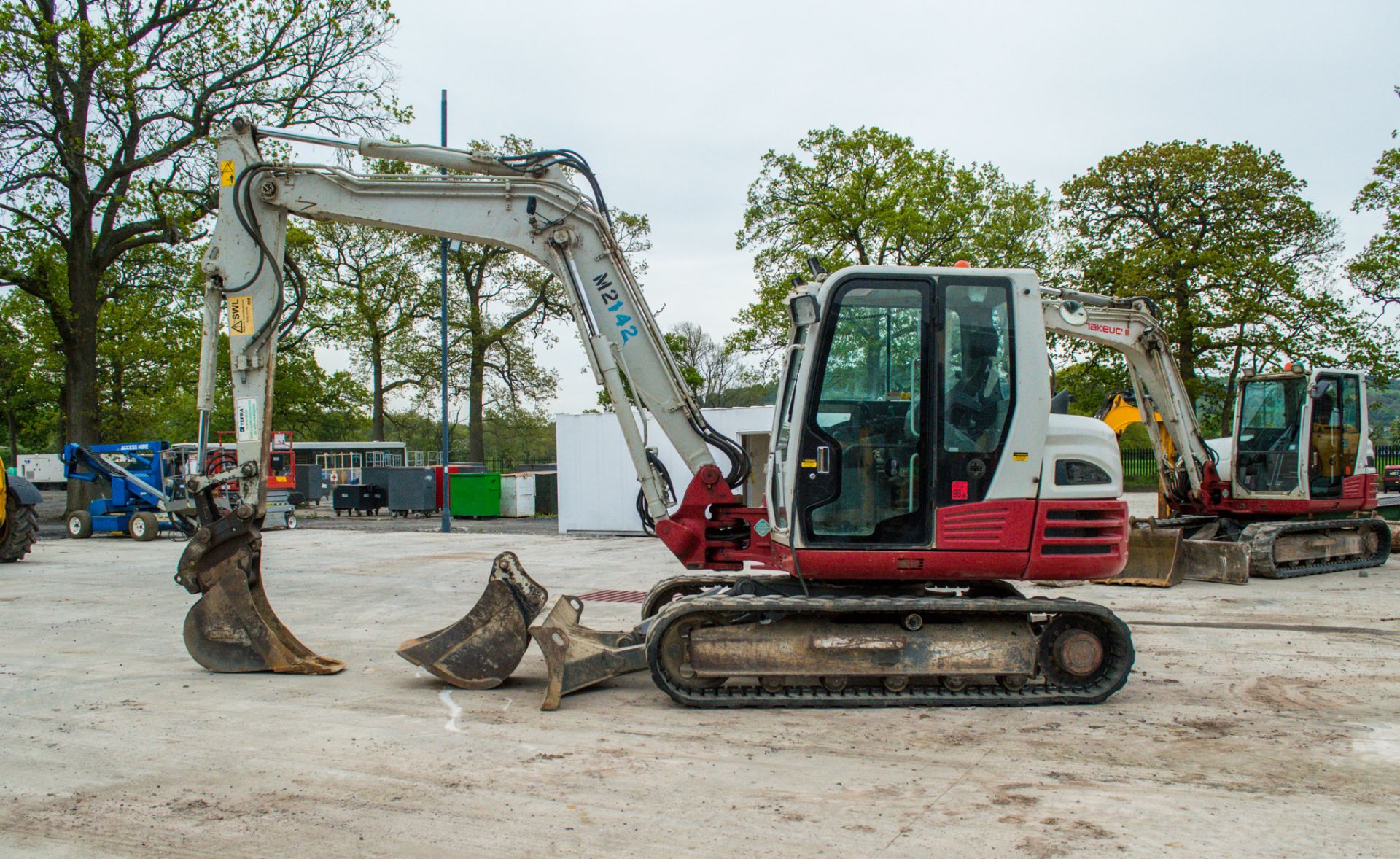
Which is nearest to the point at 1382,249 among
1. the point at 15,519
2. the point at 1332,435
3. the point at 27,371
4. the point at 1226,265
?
the point at 1226,265

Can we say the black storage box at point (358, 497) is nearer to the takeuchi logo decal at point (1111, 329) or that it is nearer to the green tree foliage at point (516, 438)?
the green tree foliage at point (516, 438)

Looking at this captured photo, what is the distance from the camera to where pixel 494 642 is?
693 cm

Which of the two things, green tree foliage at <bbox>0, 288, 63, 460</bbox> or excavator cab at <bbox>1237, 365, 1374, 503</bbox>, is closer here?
excavator cab at <bbox>1237, 365, 1374, 503</bbox>

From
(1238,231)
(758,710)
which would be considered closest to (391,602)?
(758,710)

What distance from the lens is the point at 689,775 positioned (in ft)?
16.4

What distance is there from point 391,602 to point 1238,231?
28.8m

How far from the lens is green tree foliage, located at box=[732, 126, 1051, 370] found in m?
34.7

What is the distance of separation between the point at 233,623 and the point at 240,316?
2358 millimetres

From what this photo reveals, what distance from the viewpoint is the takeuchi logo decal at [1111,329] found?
499 inches

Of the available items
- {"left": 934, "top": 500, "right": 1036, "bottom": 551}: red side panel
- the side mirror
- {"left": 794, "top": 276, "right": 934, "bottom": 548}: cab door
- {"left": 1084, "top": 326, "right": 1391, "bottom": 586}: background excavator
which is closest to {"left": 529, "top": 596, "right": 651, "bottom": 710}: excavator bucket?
{"left": 794, "top": 276, "right": 934, "bottom": 548}: cab door

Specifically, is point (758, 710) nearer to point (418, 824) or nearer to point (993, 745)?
point (993, 745)

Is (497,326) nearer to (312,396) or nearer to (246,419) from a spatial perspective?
(312,396)

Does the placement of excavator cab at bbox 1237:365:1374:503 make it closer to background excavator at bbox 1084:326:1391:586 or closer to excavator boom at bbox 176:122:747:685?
background excavator at bbox 1084:326:1391:586

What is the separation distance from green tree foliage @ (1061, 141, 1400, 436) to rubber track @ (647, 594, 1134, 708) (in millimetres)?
25964
